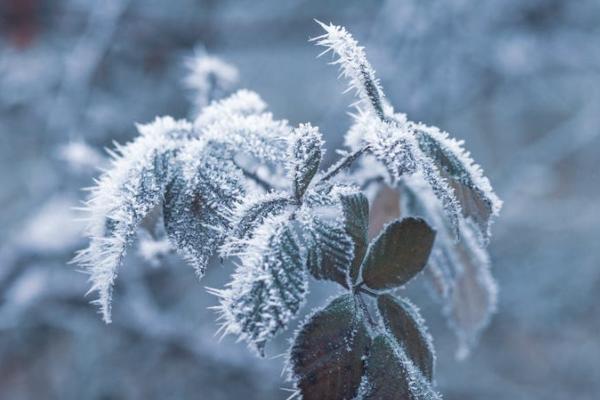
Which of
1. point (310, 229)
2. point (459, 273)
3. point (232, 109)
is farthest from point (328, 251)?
point (459, 273)

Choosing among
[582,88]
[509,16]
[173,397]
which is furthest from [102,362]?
[582,88]

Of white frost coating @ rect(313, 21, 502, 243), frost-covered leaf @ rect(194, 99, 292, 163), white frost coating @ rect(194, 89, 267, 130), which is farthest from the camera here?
white frost coating @ rect(194, 89, 267, 130)

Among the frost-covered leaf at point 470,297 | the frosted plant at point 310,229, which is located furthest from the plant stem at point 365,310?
the frost-covered leaf at point 470,297

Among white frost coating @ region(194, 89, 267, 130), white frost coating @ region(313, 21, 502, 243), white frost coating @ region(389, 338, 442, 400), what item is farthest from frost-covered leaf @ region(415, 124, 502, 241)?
white frost coating @ region(194, 89, 267, 130)

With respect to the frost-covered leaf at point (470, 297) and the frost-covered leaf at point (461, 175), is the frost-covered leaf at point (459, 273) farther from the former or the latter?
the frost-covered leaf at point (461, 175)

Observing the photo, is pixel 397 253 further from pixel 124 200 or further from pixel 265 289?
pixel 124 200

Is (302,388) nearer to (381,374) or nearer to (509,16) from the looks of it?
(381,374)

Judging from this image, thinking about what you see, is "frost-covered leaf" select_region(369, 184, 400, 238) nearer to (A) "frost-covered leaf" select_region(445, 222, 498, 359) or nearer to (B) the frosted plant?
(A) "frost-covered leaf" select_region(445, 222, 498, 359)
